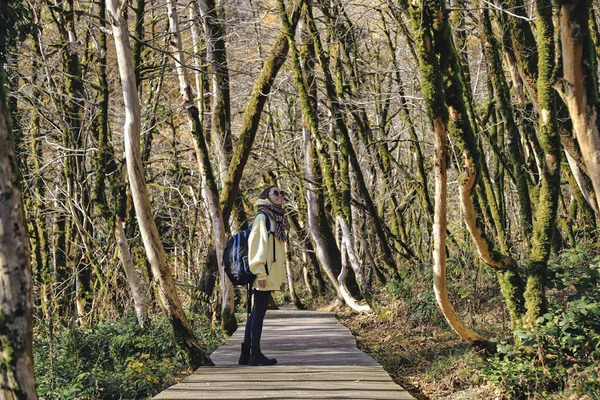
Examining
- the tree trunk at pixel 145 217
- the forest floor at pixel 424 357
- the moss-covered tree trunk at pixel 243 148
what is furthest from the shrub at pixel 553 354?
the moss-covered tree trunk at pixel 243 148

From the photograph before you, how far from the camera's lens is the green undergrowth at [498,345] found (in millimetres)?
6941

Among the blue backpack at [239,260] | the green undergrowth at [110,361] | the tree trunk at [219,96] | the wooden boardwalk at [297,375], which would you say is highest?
the tree trunk at [219,96]

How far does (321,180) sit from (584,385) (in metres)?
15.8

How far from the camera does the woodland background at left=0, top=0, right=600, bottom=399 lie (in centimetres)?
701

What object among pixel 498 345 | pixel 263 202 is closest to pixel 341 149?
pixel 263 202

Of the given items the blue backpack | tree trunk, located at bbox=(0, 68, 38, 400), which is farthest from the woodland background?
the blue backpack

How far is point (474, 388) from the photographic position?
313 inches

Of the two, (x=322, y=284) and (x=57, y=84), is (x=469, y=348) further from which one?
(x=322, y=284)

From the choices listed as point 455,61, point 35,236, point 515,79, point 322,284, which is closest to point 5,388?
point 455,61

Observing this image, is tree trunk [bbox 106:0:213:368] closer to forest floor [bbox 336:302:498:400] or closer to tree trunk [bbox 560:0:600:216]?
forest floor [bbox 336:302:498:400]

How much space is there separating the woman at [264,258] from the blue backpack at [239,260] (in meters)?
0.08

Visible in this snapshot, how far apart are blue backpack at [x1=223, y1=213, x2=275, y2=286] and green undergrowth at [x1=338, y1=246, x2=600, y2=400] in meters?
2.46

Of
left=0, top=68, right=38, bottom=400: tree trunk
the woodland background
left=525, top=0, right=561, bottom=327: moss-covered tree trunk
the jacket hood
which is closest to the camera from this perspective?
left=0, top=68, right=38, bottom=400: tree trunk

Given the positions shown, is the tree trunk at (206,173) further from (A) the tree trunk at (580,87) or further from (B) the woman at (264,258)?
(A) the tree trunk at (580,87)
